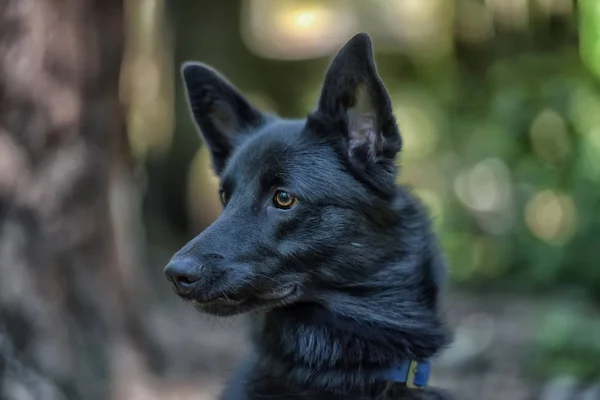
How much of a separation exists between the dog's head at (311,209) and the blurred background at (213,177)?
48 cm

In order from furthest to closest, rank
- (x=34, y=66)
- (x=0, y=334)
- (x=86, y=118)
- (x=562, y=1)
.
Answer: (x=562, y=1) < (x=86, y=118) < (x=34, y=66) < (x=0, y=334)

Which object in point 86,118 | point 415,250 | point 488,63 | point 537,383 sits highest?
point 488,63

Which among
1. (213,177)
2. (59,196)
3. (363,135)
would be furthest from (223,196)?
(213,177)

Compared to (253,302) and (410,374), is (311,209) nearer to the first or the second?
(253,302)

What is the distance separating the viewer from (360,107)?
3053mm

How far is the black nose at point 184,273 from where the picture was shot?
9.07ft

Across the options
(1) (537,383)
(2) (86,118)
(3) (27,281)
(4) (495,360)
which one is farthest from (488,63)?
(3) (27,281)

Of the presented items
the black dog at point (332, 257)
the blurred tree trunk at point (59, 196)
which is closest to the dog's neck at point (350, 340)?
the black dog at point (332, 257)

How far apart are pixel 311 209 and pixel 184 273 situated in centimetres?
57

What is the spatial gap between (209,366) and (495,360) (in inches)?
102

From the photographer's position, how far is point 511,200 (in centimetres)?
798

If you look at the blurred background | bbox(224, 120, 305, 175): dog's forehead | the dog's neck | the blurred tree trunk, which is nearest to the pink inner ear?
bbox(224, 120, 305, 175): dog's forehead

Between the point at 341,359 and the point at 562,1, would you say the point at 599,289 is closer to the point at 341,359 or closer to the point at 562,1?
the point at 562,1

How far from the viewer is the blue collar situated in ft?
10.0
